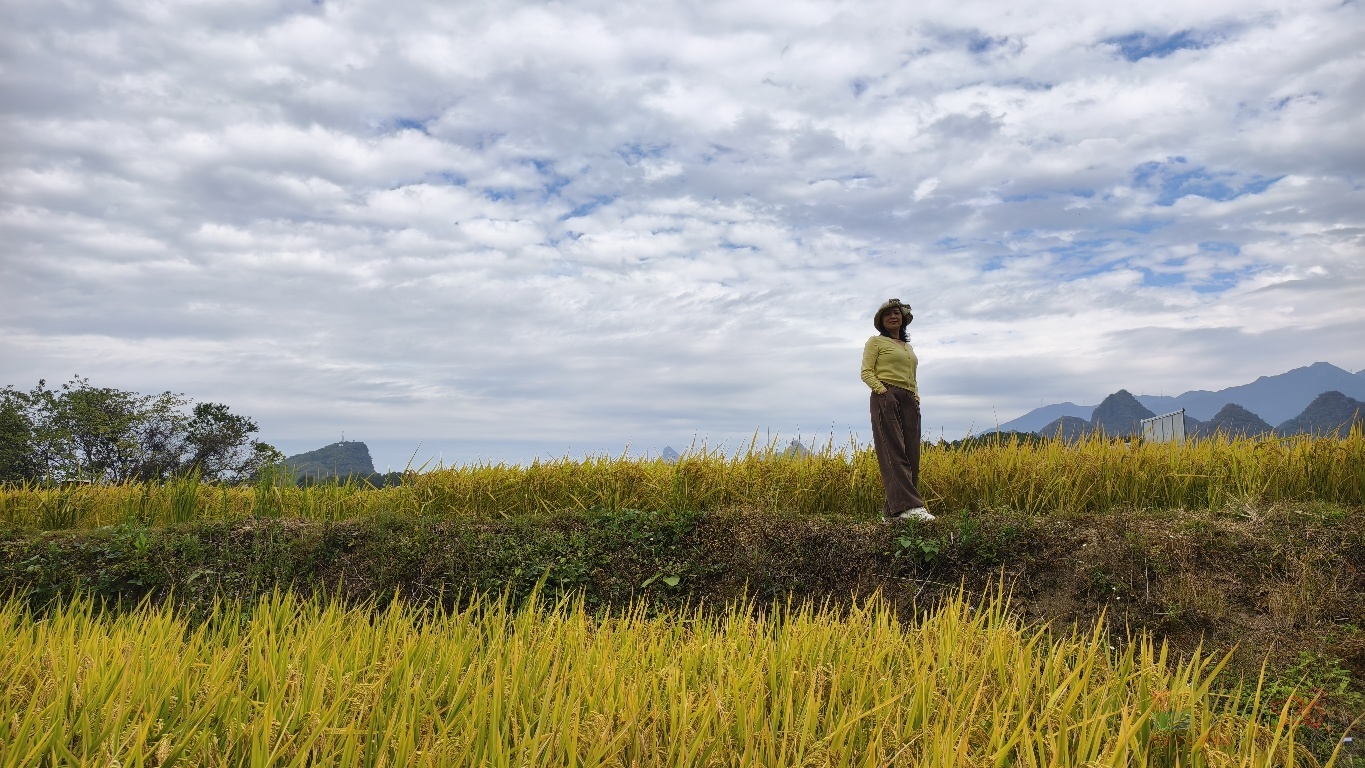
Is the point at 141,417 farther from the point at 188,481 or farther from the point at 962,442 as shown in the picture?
the point at 962,442

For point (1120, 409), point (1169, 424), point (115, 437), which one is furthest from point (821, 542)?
point (1120, 409)

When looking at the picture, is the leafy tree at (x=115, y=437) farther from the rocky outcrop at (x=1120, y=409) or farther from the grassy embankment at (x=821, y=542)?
the rocky outcrop at (x=1120, y=409)

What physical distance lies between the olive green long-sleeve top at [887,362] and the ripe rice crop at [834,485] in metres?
1.23

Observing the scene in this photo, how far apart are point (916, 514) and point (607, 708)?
5552 mm

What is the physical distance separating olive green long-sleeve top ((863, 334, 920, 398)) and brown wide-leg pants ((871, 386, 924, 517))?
10cm

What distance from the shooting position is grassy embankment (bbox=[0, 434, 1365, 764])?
21.0ft

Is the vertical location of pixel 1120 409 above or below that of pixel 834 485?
above

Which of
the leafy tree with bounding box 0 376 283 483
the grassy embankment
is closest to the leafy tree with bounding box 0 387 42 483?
the leafy tree with bounding box 0 376 283 483

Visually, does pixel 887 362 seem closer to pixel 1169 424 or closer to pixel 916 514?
pixel 916 514

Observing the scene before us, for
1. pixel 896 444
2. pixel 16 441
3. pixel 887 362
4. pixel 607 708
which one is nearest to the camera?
pixel 607 708

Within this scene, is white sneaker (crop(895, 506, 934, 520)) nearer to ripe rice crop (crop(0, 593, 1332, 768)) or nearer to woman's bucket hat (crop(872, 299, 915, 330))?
woman's bucket hat (crop(872, 299, 915, 330))

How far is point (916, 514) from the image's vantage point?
25.4 ft

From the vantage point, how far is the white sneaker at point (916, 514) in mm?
7637

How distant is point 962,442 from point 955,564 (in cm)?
299
